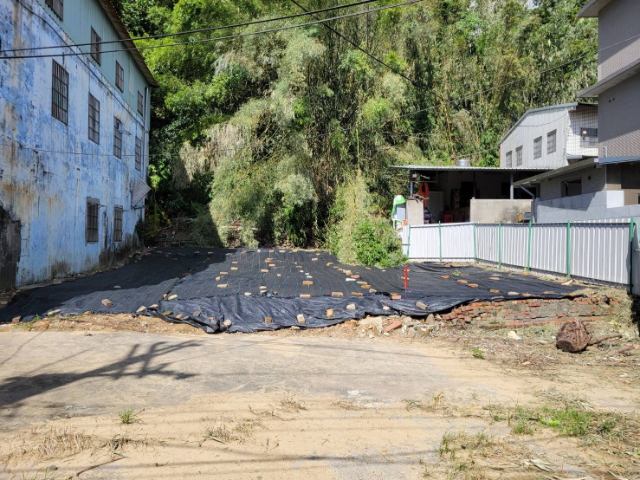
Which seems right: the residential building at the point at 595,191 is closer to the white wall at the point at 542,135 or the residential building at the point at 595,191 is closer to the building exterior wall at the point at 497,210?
A: the building exterior wall at the point at 497,210

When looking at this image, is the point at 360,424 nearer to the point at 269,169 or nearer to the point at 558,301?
the point at 558,301

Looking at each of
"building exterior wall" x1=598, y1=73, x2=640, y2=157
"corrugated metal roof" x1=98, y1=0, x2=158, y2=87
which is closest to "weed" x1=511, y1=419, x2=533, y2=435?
"corrugated metal roof" x1=98, y1=0, x2=158, y2=87

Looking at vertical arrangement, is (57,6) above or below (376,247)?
above

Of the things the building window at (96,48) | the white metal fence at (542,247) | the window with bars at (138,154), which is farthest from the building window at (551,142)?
the building window at (96,48)

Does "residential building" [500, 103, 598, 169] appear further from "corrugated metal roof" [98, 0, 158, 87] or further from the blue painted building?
the blue painted building

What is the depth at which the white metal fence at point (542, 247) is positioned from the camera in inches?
333

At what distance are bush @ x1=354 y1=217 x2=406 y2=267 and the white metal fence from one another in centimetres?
168

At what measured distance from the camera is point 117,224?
621 inches

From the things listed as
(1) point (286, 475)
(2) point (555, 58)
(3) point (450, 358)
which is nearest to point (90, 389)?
(1) point (286, 475)

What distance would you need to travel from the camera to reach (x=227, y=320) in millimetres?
8102

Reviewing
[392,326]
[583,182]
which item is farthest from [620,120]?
[392,326]

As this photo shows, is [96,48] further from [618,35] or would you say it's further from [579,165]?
[618,35]

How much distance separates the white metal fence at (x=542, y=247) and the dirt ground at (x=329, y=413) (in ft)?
5.88

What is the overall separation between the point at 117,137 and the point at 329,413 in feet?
46.4
